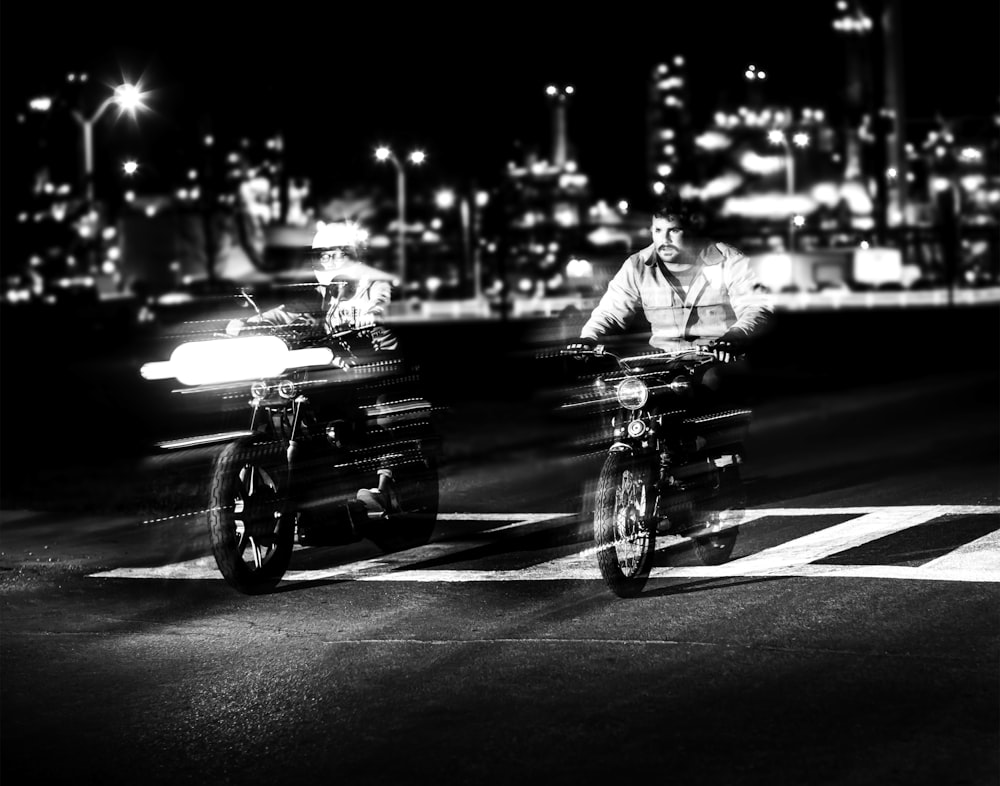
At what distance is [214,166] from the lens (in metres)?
86.1

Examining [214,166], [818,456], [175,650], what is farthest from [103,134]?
[175,650]

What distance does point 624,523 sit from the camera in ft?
26.9

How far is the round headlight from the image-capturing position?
8.47 meters

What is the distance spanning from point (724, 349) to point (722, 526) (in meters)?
1.15

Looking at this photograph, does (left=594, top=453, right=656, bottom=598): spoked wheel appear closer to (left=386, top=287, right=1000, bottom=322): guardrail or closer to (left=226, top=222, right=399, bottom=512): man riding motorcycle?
(left=226, top=222, right=399, bottom=512): man riding motorcycle

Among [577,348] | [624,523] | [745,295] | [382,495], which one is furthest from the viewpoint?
[382,495]

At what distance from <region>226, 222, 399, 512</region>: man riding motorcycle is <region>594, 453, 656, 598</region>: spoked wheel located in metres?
1.73

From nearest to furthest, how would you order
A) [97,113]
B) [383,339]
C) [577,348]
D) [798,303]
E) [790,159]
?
[577,348], [383,339], [97,113], [798,303], [790,159]

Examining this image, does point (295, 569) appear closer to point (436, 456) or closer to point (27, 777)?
point (436, 456)

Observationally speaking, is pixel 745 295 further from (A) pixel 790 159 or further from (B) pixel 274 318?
(A) pixel 790 159

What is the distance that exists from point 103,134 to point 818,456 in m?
81.4

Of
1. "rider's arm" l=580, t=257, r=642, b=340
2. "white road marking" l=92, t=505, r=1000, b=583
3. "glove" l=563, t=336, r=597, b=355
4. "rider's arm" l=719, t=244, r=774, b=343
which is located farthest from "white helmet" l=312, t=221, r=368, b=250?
"rider's arm" l=719, t=244, r=774, b=343

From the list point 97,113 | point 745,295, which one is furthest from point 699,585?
point 97,113

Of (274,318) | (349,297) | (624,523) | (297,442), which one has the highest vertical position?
(349,297)
